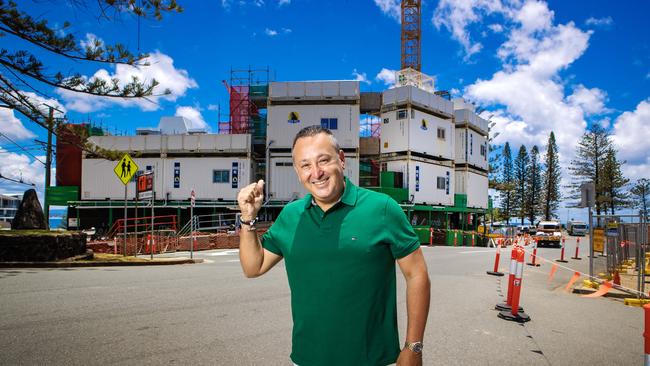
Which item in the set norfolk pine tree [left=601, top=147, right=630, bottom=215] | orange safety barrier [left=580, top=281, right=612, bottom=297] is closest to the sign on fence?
orange safety barrier [left=580, top=281, right=612, bottom=297]

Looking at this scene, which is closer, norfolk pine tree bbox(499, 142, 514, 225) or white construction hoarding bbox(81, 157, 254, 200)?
white construction hoarding bbox(81, 157, 254, 200)

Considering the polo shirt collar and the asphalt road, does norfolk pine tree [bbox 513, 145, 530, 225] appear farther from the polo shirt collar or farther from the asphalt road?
the polo shirt collar

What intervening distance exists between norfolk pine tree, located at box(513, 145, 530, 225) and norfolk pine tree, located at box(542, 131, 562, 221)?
305 centimetres

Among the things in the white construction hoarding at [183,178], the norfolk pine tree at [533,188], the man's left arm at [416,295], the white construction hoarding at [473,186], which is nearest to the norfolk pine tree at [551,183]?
→ the norfolk pine tree at [533,188]

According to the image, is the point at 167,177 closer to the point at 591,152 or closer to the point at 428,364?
the point at 428,364

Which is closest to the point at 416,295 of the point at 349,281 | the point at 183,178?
the point at 349,281

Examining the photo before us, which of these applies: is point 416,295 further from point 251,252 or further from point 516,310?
point 516,310

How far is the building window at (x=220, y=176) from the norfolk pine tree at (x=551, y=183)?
56.3m

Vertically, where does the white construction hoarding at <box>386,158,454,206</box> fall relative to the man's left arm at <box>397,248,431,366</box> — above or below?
above

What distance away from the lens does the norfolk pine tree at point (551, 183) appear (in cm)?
6750

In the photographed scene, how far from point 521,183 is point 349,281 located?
76.4 meters

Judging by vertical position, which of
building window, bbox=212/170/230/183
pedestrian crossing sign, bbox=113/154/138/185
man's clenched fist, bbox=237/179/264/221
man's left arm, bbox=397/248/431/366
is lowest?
man's left arm, bbox=397/248/431/366

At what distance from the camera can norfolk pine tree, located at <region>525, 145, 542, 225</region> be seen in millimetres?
68812

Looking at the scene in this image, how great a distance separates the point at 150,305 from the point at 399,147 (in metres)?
31.7
